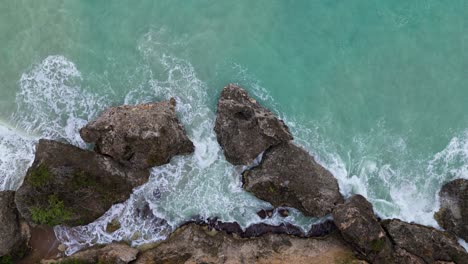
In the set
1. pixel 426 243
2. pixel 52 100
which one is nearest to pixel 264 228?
pixel 426 243

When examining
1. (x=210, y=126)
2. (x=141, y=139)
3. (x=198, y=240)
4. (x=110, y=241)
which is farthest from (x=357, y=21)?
(x=110, y=241)

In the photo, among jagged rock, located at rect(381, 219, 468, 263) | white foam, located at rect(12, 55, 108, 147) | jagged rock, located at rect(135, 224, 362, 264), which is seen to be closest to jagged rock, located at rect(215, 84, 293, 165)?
jagged rock, located at rect(135, 224, 362, 264)

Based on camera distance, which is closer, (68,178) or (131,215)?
(68,178)

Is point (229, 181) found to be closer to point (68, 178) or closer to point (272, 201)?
point (272, 201)

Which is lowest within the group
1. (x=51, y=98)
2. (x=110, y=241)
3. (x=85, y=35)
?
(x=110, y=241)

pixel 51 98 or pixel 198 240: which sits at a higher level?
pixel 51 98

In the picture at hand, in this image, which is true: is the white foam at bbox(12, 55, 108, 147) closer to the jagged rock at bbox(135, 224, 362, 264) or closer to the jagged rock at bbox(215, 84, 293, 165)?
the jagged rock at bbox(215, 84, 293, 165)

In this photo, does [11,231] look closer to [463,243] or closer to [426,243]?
[426,243]
